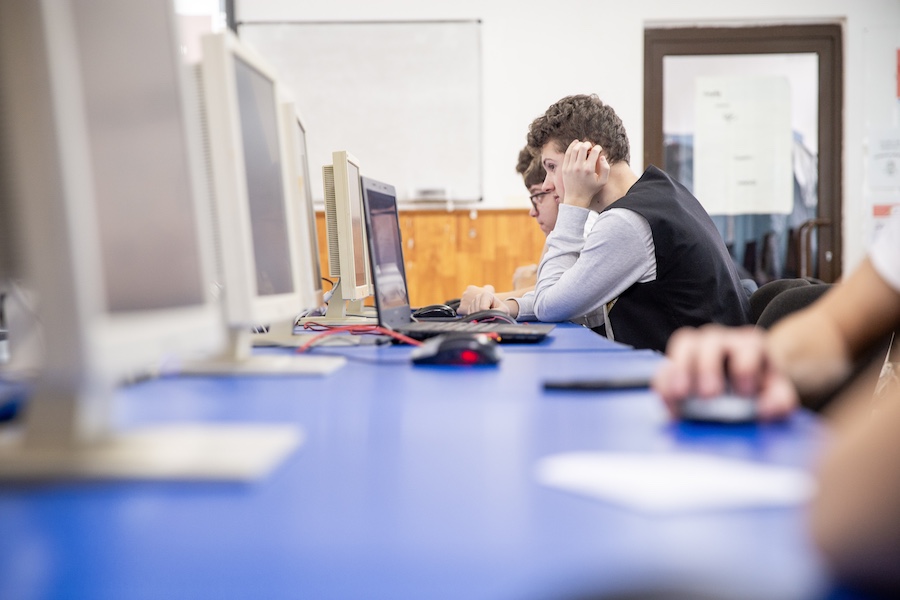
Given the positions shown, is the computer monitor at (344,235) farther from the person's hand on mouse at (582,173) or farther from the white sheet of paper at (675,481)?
the white sheet of paper at (675,481)

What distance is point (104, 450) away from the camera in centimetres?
55

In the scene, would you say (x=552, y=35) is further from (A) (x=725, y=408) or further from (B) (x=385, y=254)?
(A) (x=725, y=408)

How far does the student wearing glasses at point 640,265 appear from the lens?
6.08 feet

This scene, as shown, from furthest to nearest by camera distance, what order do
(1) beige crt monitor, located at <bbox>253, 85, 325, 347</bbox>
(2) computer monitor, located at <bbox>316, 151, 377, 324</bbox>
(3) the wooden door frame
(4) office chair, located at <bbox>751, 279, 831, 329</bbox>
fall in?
(3) the wooden door frame
(2) computer monitor, located at <bbox>316, 151, 377, 324</bbox>
(4) office chair, located at <bbox>751, 279, 831, 329</bbox>
(1) beige crt monitor, located at <bbox>253, 85, 325, 347</bbox>

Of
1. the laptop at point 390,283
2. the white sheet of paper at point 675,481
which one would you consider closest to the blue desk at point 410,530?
the white sheet of paper at point 675,481

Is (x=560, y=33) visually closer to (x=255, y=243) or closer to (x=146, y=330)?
(x=255, y=243)

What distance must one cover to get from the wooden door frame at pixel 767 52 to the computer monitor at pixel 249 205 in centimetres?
345

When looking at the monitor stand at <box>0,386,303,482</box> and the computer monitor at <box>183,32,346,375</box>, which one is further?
the computer monitor at <box>183,32,346,375</box>

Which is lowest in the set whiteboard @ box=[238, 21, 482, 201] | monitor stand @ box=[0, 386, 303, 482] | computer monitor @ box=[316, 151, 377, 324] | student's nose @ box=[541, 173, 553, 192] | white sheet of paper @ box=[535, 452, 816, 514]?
white sheet of paper @ box=[535, 452, 816, 514]

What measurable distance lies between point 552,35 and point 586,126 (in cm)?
217

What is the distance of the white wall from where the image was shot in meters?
4.18

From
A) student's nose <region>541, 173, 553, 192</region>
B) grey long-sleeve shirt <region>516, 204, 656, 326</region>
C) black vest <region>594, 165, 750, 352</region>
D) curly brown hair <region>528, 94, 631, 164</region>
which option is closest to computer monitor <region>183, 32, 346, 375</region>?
grey long-sleeve shirt <region>516, 204, 656, 326</region>

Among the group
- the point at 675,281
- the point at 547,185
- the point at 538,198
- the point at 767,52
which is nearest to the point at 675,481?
the point at 675,281

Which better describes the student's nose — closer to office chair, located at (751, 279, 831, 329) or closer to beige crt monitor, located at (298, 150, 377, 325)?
beige crt monitor, located at (298, 150, 377, 325)
